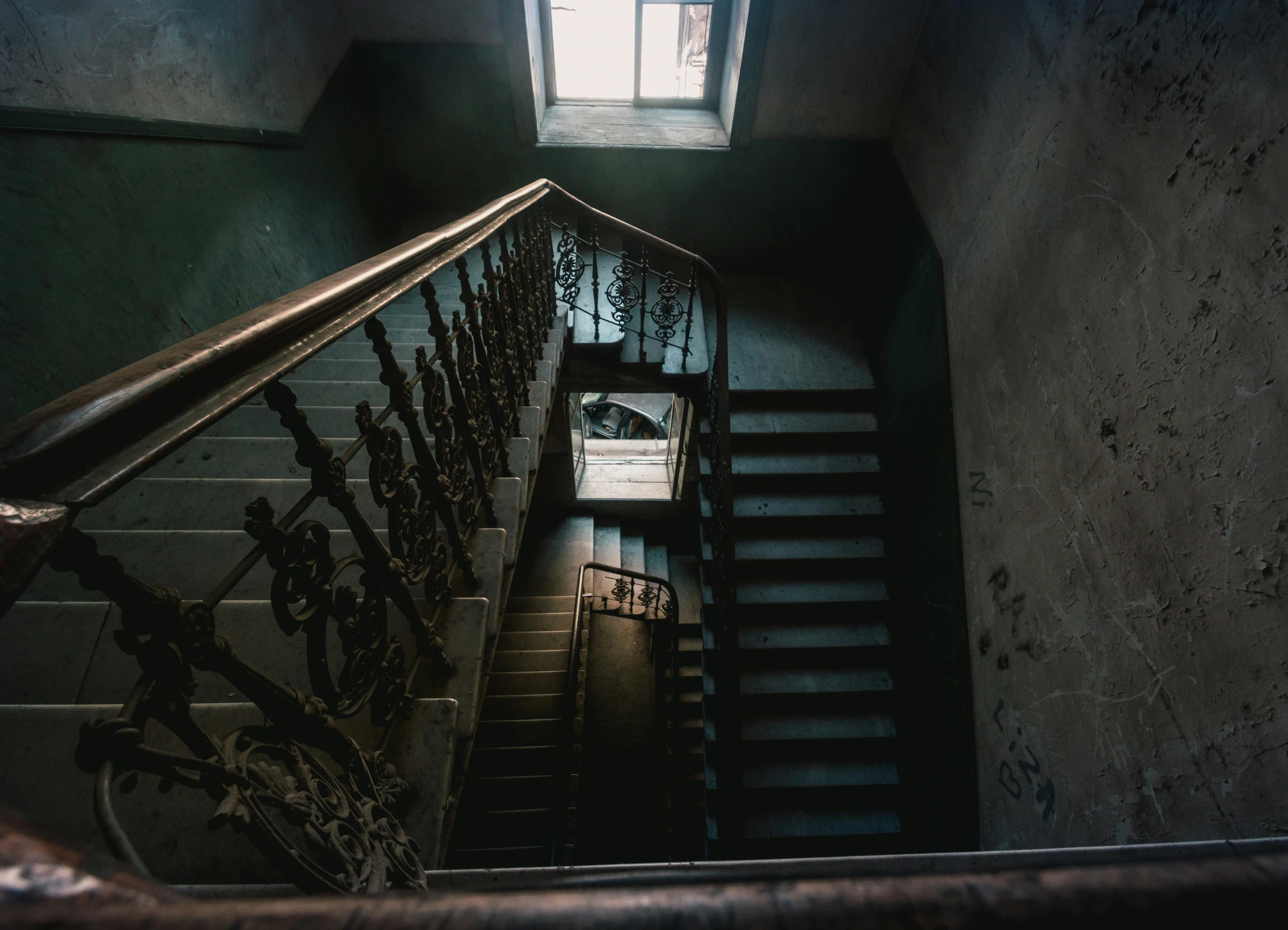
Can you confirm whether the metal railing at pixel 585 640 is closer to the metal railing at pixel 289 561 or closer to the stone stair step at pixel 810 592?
the stone stair step at pixel 810 592

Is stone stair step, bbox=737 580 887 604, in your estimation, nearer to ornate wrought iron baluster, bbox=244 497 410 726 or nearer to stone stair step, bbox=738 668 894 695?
stone stair step, bbox=738 668 894 695

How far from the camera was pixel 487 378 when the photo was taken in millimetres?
2135

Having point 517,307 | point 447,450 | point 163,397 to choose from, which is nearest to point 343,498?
point 163,397

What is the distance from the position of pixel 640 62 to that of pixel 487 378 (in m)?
5.20

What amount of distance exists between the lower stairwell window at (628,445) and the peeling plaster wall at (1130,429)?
13.3 ft

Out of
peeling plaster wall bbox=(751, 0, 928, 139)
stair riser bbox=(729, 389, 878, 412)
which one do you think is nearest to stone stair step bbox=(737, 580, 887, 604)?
stair riser bbox=(729, 389, 878, 412)

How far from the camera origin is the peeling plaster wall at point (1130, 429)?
1.70 m

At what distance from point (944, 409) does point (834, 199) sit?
3056 millimetres

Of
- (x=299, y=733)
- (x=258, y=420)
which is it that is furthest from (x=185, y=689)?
(x=258, y=420)

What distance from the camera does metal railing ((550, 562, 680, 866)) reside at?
399 centimetres

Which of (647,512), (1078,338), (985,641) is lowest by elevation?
(985,641)

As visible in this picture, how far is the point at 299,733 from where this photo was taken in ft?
3.40

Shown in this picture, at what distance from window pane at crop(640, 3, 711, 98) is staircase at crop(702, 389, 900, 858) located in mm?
3417

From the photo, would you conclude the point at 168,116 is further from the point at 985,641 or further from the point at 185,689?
the point at 985,641
